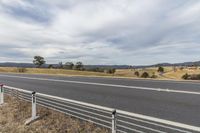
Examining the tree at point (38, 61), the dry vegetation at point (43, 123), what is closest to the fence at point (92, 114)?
the dry vegetation at point (43, 123)

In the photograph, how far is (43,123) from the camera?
876cm

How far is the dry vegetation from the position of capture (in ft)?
25.9

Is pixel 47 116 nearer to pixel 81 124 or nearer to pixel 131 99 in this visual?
pixel 81 124

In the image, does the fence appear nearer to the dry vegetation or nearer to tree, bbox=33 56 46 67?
the dry vegetation

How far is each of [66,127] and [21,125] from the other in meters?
1.69

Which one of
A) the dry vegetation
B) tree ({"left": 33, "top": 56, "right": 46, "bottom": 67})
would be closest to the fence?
the dry vegetation

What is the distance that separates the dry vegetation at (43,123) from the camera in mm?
7895

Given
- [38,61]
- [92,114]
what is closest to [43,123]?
[92,114]

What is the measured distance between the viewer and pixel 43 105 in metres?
10.9

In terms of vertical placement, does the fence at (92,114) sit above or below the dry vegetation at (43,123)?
above

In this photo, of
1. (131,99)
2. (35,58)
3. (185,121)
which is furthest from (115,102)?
(35,58)

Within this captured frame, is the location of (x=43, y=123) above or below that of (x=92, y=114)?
below

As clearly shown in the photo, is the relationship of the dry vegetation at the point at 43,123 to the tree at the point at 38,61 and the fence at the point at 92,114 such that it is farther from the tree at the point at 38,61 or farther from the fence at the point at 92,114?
the tree at the point at 38,61

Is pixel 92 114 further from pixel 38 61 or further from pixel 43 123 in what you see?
pixel 38 61
